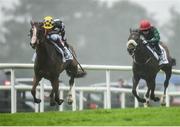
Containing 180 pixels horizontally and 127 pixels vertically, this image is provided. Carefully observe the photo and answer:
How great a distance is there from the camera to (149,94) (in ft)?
60.6

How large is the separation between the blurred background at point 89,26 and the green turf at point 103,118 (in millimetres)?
37400

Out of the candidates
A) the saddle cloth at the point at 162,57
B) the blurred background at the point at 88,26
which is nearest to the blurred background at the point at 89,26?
the blurred background at the point at 88,26

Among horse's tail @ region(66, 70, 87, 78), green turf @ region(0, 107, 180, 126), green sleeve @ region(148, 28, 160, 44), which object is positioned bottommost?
green turf @ region(0, 107, 180, 126)

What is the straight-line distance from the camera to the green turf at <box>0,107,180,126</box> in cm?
1348

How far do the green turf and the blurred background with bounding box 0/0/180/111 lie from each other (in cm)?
3740

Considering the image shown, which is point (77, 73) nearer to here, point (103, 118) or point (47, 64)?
point (47, 64)

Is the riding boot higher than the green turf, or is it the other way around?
the riding boot

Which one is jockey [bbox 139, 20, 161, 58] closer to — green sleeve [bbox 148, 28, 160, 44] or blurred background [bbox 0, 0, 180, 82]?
green sleeve [bbox 148, 28, 160, 44]

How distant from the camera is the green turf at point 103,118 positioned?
13484 mm

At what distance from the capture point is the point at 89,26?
63.8 meters

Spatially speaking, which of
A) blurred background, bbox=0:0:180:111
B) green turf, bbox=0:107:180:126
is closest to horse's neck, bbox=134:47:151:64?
green turf, bbox=0:107:180:126

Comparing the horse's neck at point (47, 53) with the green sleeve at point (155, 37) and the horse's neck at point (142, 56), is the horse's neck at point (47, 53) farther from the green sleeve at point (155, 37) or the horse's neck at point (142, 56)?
the green sleeve at point (155, 37)

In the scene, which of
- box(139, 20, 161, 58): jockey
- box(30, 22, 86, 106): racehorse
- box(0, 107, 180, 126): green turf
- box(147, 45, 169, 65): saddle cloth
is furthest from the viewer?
box(147, 45, 169, 65): saddle cloth

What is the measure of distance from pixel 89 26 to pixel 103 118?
49.9 metres
